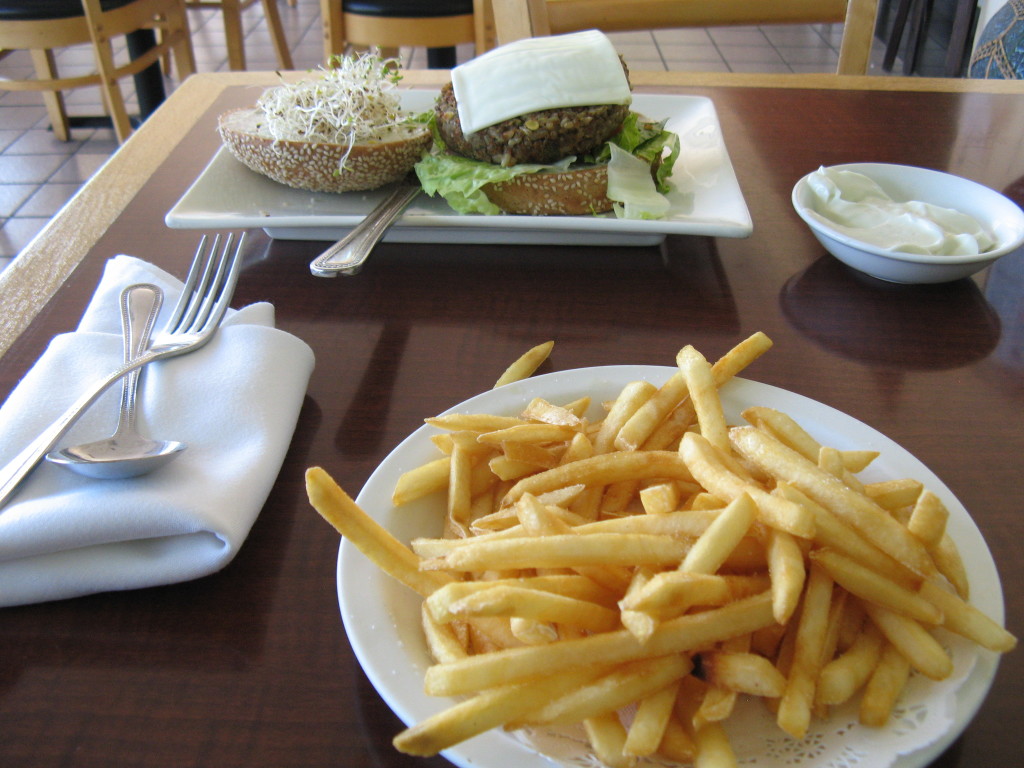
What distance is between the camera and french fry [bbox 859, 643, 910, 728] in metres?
0.62

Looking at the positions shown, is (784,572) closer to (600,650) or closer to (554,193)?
→ (600,650)

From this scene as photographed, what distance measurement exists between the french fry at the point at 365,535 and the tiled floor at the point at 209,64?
320 centimetres

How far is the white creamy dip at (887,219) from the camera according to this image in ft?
4.12

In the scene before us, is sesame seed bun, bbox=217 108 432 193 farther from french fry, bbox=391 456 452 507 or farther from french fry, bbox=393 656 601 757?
french fry, bbox=393 656 601 757

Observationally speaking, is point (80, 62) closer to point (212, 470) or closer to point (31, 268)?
point (31, 268)

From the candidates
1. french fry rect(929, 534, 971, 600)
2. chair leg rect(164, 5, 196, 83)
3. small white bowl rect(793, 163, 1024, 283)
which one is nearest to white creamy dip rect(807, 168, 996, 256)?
small white bowl rect(793, 163, 1024, 283)

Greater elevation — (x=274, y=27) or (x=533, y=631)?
(x=533, y=631)

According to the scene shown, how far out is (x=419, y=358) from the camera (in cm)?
117

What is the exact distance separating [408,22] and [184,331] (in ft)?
8.99

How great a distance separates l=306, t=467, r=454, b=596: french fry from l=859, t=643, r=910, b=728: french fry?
0.35m

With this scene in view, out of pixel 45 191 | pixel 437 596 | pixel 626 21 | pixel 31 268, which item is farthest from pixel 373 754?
pixel 45 191

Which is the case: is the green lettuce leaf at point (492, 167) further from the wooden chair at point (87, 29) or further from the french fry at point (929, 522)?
the wooden chair at point (87, 29)

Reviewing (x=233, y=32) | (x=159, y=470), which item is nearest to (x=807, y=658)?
(x=159, y=470)

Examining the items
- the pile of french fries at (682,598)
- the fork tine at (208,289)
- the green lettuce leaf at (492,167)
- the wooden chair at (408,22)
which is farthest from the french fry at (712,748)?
the wooden chair at (408,22)
